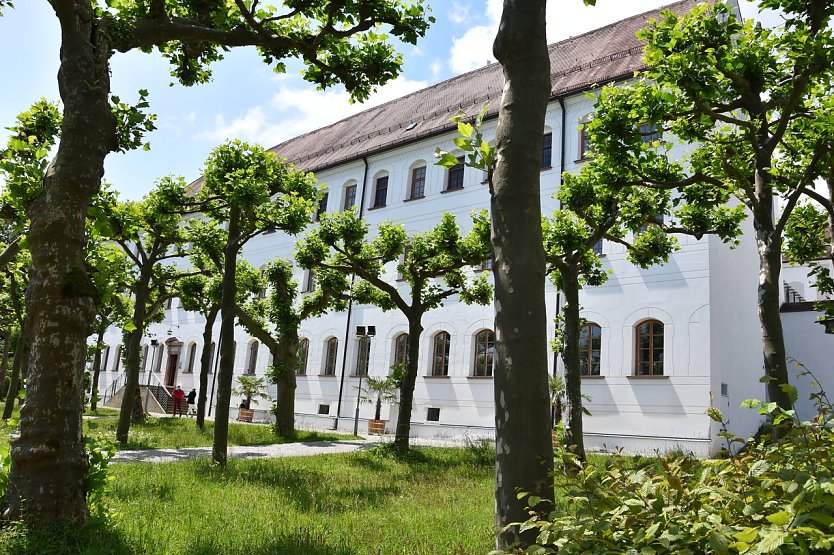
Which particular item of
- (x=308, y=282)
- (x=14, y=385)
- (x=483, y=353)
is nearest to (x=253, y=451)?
(x=14, y=385)

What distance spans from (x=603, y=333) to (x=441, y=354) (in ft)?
22.7

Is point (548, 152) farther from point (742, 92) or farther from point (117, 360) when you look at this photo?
point (117, 360)

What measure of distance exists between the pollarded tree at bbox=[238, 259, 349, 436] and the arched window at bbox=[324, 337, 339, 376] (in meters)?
8.51

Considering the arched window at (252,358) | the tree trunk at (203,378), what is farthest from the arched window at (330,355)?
the tree trunk at (203,378)

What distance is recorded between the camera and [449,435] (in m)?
22.3

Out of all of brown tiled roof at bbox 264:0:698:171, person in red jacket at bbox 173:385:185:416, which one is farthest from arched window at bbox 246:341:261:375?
brown tiled roof at bbox 264:0:698:171

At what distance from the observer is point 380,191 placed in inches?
1148

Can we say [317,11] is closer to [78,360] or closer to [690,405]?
[78,360]

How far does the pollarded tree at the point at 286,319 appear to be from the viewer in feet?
62.1

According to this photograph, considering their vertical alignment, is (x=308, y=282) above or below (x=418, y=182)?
below

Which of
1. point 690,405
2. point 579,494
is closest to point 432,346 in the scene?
point 690,405

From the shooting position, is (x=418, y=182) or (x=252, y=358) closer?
(x=418, y=182)

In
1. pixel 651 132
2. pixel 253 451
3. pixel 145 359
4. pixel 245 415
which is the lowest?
pixel 245 415

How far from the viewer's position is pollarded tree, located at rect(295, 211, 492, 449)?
15.5 meters
